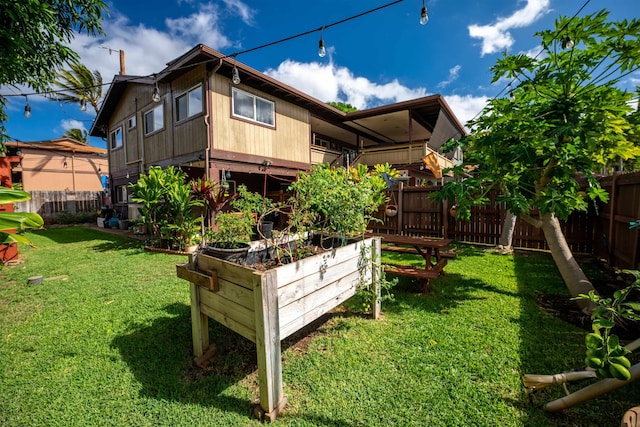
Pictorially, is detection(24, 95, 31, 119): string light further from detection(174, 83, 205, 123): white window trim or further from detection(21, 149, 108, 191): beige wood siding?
detection(21, 149, 108, 191): beige wood siding

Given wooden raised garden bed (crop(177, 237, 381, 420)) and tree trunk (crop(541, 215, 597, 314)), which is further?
tree trunk (crop(541, 215, 597, 314))

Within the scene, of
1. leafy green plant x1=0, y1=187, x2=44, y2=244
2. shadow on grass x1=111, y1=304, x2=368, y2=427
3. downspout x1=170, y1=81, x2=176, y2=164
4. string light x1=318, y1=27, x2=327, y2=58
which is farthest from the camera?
downspout x1=170, y1=81, x2=176, y2=164

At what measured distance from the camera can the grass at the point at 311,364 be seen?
1.88 meters

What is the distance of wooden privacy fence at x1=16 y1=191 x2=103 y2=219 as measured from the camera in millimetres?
14734

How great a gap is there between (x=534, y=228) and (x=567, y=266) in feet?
12.9

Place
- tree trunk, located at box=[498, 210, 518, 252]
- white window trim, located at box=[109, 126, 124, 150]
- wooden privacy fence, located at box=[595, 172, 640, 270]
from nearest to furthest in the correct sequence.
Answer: wooden privacy fence, located at box=[595, 172, 640, 270]
tree trunk, located at box=[498, 210, 518, 252]
white window trim, located at box=[109, 126, 124, 150]

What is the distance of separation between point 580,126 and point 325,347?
131 inches

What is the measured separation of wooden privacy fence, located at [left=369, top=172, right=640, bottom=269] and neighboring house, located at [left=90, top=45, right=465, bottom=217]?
1.72 meters

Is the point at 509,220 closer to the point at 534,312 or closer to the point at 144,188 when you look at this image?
the point at 534,312

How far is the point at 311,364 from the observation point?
7.95ft

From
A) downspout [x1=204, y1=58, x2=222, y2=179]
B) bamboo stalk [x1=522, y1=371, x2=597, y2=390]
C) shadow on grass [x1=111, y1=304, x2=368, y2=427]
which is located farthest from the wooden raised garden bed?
downspout [x1=204, y1=58, x2=222, y2=179]

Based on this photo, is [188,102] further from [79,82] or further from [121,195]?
[79,82]

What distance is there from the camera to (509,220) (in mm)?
6527

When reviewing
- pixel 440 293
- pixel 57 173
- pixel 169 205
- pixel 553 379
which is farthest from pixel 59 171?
pixel 553 379
